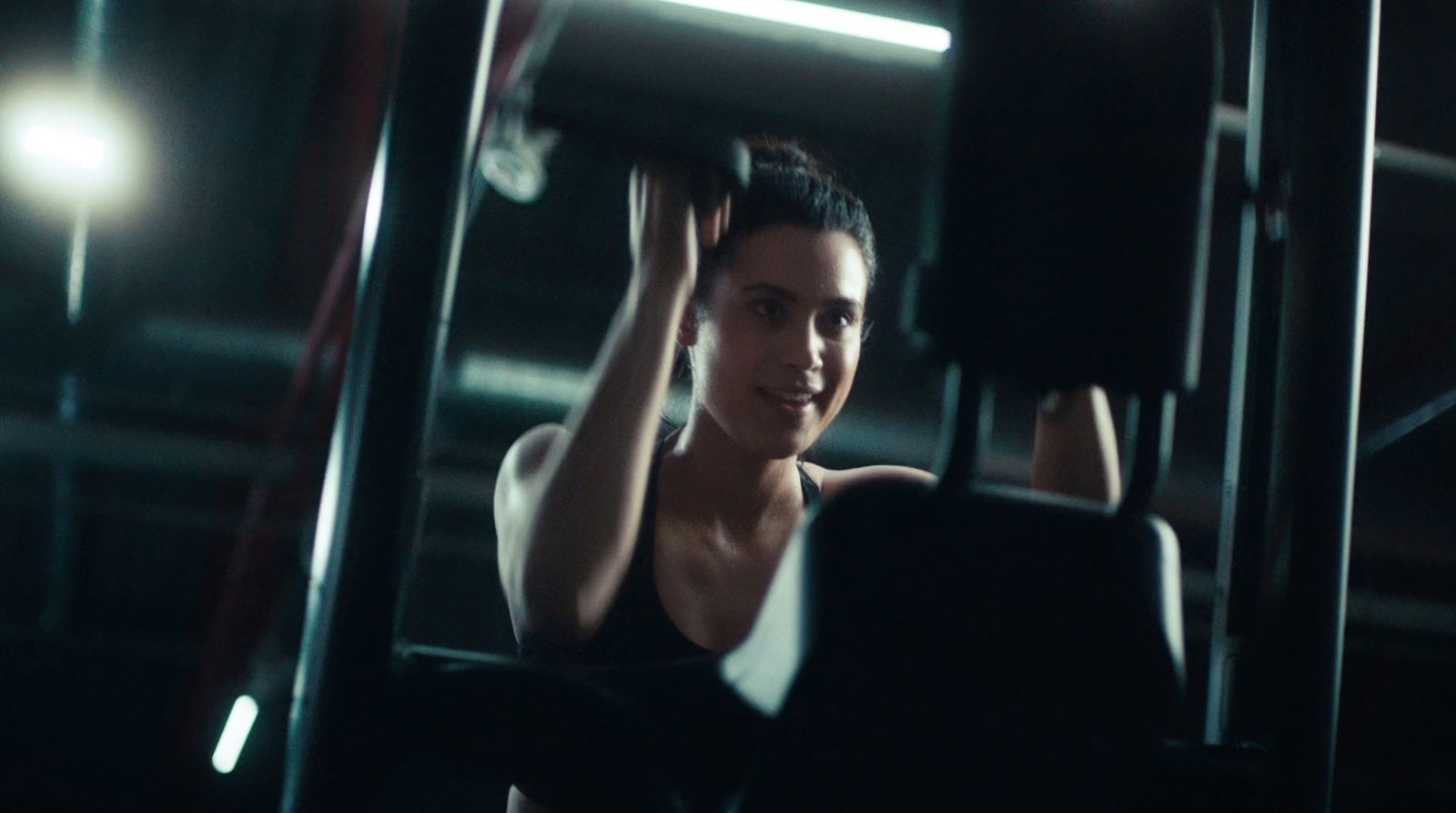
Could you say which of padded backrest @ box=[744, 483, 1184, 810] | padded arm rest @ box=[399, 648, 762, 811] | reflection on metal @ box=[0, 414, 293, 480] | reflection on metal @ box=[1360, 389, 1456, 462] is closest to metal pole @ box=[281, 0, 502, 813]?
padded arm rest @ box=[399, 648, 762, 811]

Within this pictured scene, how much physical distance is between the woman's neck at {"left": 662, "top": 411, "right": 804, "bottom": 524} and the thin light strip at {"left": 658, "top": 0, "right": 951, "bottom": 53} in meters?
1.62

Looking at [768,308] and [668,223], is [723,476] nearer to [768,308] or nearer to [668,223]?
[768,308]

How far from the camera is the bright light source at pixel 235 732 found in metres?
0.67

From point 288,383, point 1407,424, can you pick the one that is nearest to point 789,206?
point 288,383

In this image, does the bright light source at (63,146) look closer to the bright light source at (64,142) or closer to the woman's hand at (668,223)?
the bright light source at (64,142)

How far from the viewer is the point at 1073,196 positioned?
61 centimetres

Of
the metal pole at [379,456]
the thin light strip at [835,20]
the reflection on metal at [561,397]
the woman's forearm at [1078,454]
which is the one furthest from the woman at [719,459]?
the reflection on metal at [561,397]

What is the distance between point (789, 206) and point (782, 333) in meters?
0.12

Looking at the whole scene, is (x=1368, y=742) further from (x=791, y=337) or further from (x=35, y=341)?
(x=35, y=341)

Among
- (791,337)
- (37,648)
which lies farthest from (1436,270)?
(37,648)

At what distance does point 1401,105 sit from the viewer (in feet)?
12.4

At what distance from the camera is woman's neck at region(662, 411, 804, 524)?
1.22 meters

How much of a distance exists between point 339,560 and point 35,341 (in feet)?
17.2

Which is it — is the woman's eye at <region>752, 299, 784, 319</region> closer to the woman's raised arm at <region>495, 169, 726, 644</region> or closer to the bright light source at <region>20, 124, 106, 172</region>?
the woman's raised arm at <region>495, 169, 726, 644</region>
